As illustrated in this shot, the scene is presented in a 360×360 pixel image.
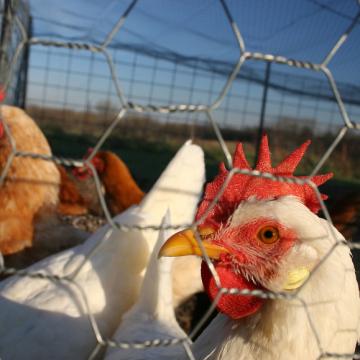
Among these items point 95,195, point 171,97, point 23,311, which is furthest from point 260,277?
point 171,97

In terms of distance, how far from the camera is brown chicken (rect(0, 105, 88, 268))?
1.53m

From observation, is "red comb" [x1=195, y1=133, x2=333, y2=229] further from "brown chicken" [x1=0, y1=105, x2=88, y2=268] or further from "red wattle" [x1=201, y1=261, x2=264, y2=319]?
"brown chicken" [x1=0, y1=105, x2=88, y2=268]

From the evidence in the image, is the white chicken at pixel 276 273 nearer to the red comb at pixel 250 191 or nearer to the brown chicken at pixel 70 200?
the red comb at pixel 250 191

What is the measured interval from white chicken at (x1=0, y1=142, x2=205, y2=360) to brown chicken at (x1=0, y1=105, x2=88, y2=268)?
283 millimetres

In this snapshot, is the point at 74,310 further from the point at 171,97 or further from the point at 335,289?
the point at 171,97

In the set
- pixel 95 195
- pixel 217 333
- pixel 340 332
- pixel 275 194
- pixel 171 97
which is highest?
pixel 275 194

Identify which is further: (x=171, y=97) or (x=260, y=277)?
(x=171, y=97)

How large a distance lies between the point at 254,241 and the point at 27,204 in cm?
137

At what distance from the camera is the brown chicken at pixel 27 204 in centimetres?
153

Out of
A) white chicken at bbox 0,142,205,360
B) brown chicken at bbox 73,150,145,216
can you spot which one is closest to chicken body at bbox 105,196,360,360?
white chicken at bbox 0,142,205,360

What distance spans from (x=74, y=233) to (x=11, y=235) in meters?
0.34

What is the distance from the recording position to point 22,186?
1.64 meters

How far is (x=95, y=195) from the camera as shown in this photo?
3684mm

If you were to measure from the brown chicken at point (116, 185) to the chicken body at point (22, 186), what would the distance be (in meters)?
1.13
